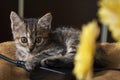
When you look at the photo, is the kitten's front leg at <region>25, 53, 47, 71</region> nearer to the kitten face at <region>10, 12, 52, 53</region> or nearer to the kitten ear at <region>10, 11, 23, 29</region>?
the kitten face at <region>10, 12, 52, 53</region>

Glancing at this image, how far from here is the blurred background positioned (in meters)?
2.25

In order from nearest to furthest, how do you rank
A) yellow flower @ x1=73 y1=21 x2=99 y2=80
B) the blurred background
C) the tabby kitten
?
yellow flower @ x1=73 y1=21 x2=99 y2=80 < the tabby kitten < the blurred background

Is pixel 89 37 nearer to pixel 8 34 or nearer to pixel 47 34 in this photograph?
pixel 47 34

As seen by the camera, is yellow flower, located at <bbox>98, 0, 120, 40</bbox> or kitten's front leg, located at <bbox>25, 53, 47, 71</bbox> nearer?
yellow flower, located at <bbox>98, 0, 120, 40</bbox>

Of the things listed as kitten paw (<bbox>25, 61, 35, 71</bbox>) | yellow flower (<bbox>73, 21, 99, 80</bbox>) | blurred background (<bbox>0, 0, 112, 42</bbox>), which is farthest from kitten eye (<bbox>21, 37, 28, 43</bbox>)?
yellow flower (<bbox>73, 21, 99, 80</bbox>)

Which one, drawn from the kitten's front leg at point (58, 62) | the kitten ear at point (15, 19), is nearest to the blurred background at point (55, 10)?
the kitten ear at point (15, 19)

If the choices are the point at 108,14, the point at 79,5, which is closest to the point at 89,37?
the point at 108,14

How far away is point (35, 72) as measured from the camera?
43.4 inches

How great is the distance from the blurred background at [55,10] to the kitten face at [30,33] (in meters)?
0.88

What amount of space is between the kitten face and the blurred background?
2.88 feet

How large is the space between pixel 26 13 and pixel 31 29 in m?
0.96

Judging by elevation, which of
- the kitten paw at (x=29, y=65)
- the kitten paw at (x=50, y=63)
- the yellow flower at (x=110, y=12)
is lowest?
the kitten paw at (x=29, y=65)

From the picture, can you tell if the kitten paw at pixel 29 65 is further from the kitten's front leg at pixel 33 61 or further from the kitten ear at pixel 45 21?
the kitten ear at pixel 45 21

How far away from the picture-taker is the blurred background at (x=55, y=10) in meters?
2.25
